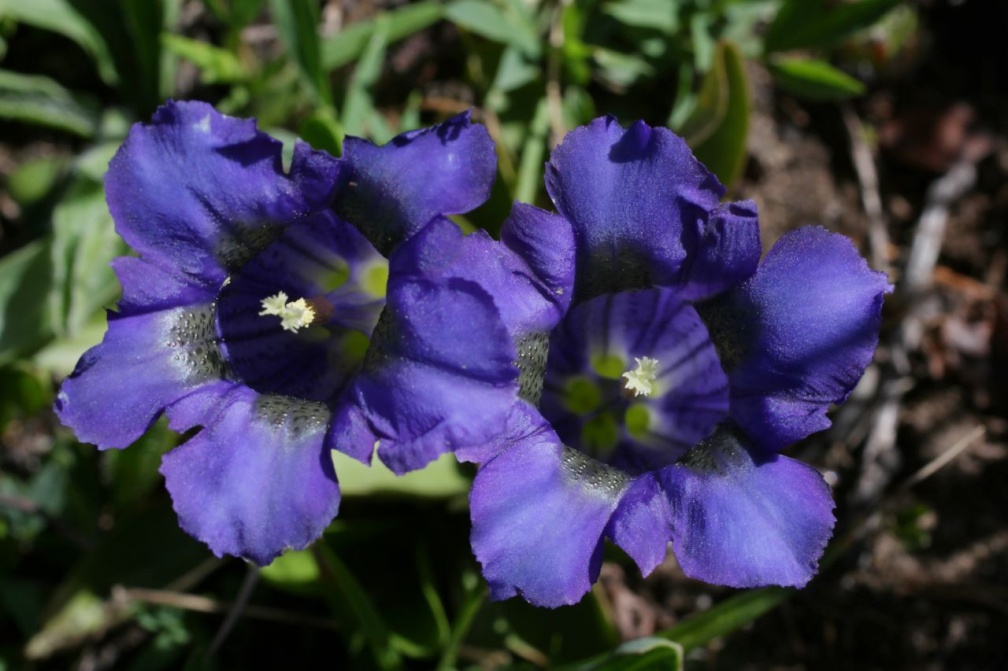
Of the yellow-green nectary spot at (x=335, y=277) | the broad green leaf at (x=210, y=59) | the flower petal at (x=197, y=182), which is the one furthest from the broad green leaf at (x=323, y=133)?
the broad green leaf at (x=210, y=59)

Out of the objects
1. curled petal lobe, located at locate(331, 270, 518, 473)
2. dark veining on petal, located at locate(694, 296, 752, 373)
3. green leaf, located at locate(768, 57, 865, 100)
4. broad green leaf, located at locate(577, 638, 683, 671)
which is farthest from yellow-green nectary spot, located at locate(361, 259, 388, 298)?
green leaf, located at locate(768, 57, 865, 100)

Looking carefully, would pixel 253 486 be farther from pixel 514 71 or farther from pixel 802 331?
pixel 514 71

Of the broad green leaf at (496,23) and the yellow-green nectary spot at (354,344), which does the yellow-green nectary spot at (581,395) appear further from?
the broad green leaf at (496,23)

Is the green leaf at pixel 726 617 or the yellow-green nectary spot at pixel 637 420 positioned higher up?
the yellow-green nectary spot at pixel 637 420

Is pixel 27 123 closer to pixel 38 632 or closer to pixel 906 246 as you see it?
pixel 38 632

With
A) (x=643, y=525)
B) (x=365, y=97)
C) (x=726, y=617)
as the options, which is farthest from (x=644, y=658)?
(x=365, y=97)
